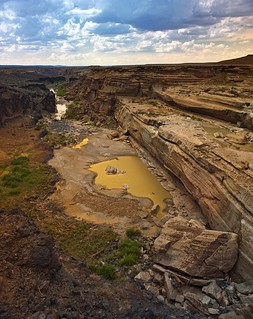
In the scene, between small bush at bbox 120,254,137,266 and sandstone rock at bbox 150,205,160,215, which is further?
sandstone rock at bbox 150,205,160,215

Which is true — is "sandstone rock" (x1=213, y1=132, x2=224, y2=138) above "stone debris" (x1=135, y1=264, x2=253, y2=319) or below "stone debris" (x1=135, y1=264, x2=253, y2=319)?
above

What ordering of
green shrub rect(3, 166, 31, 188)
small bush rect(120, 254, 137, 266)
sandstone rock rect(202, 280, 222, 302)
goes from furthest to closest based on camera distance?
green shrub rect(3, 166, 31, 188), small bush rect(120, 254, 137, 266), sandstone rock rect(202, 280, 222, 302)

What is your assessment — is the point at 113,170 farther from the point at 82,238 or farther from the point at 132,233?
the point at 82,238

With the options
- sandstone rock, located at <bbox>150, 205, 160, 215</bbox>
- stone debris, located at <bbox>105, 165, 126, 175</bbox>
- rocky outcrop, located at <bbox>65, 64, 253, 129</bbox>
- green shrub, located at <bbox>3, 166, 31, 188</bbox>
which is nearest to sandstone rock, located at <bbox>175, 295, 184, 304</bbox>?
sandstone rock, located at <bbox>150, 205, 160, 215</bbox>

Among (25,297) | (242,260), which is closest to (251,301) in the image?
(242,260)

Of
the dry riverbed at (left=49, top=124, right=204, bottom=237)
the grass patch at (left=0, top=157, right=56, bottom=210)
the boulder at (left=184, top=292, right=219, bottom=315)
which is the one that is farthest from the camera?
the grass patch at (left=0, top=157, right=56, bottom=210)

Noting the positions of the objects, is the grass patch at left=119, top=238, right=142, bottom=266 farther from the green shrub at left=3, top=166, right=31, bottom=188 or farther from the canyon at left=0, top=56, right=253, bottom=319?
the green shrub at left=3, top=166, right=31, bottom=188

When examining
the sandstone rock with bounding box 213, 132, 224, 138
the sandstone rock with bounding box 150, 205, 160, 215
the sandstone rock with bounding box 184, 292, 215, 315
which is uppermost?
the sandstone rock with bounding box 213, 132, 224, 138
